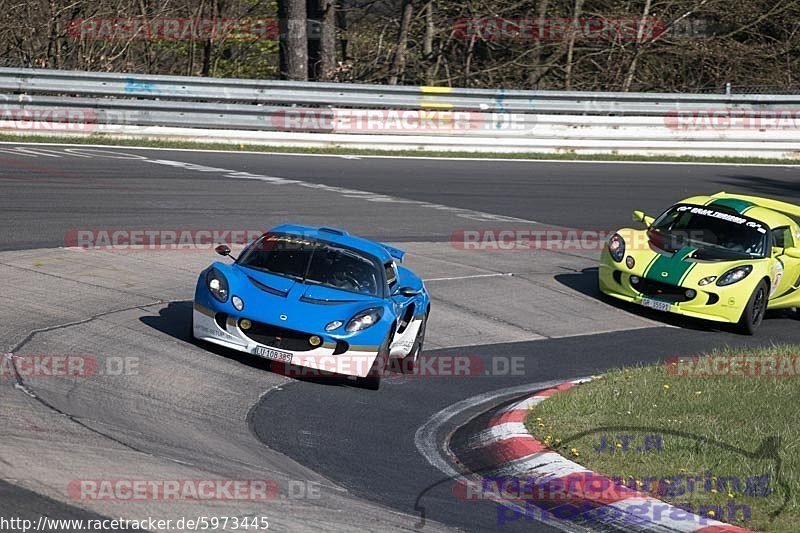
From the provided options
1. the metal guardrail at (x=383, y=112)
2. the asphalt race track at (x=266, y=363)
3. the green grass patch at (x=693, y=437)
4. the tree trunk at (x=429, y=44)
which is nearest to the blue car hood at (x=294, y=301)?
the asphalt race track at (x=266, y=363)

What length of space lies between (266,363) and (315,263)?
104 centimetres

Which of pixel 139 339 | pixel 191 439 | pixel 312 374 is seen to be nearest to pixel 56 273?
pixel 139 339

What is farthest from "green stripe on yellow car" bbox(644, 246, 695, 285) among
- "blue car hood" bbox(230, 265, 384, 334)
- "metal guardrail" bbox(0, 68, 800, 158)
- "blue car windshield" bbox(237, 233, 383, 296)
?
"metal guardrail" bbox(0, 68, 800, 158)

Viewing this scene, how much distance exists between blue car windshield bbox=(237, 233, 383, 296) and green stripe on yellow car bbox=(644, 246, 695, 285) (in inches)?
180

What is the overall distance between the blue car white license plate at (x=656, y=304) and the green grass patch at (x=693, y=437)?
132 inches

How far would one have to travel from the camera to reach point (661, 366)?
10.4m

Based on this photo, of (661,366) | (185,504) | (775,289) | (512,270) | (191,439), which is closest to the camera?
(185,504)

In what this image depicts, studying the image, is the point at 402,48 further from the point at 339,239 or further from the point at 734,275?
the point at 339,239

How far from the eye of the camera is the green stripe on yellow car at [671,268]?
13.5 m

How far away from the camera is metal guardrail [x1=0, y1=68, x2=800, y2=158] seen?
22.3 m

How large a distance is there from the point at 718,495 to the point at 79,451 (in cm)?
363

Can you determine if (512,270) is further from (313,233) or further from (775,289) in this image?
(313,233)

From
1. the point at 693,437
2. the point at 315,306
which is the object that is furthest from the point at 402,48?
the point at 693,437

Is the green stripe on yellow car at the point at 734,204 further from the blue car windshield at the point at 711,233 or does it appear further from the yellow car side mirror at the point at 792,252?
the yellow car side mirror at the point at 792,252
